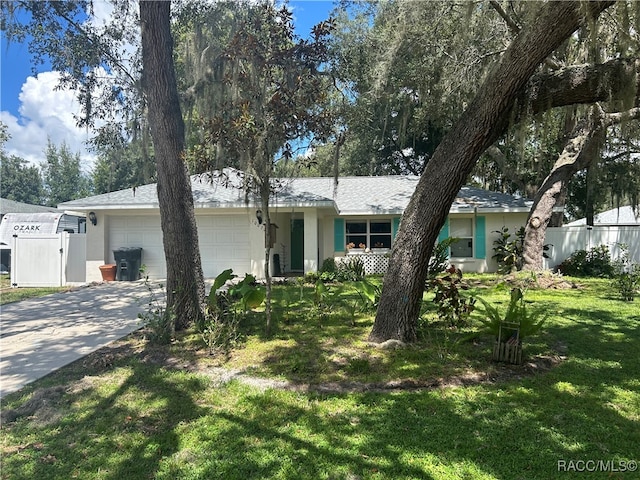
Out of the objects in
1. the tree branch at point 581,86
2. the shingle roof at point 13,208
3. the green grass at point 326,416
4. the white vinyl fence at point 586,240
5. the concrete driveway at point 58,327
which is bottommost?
the green grass at point 326,416

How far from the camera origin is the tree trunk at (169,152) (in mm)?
5516

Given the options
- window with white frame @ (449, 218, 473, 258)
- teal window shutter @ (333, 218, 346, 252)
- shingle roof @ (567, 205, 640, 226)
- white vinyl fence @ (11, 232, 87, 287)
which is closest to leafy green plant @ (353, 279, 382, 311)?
teal window shutter @ (333, 218, 346, 252)

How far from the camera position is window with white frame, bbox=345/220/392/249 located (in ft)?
43.2

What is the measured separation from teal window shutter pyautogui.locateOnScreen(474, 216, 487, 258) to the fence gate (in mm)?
13064

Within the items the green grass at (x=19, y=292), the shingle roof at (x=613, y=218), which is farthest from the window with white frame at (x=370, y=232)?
the shingle roof at (x=613, y=218)

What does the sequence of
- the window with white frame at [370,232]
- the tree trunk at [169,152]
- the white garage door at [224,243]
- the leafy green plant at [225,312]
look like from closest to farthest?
the leafy green plant at [225,312]
the tree trunk at [169,152]
the white garage door at [224,243]
the window with white frame at [370,232]

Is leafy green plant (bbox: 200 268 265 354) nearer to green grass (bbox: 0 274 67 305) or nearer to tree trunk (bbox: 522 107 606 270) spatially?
green grass (bbox: 0 274 67 305)

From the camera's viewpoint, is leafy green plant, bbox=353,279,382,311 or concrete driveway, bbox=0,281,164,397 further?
leafy green plant, bbox=353,279,382,311

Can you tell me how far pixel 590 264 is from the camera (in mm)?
12539

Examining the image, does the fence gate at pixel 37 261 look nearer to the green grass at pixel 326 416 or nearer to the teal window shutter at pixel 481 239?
the green grass at pixel 326 416

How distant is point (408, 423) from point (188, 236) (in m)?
3.99

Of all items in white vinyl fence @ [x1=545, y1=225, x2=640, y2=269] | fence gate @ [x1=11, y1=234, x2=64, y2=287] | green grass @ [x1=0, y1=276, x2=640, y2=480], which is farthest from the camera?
white vinyl fence @ [x1=545, y1=225, x2=640, y2=269]

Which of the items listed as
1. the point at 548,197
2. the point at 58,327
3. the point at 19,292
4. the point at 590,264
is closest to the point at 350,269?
the point at 548,197

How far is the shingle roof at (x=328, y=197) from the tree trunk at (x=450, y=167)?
539 cm
